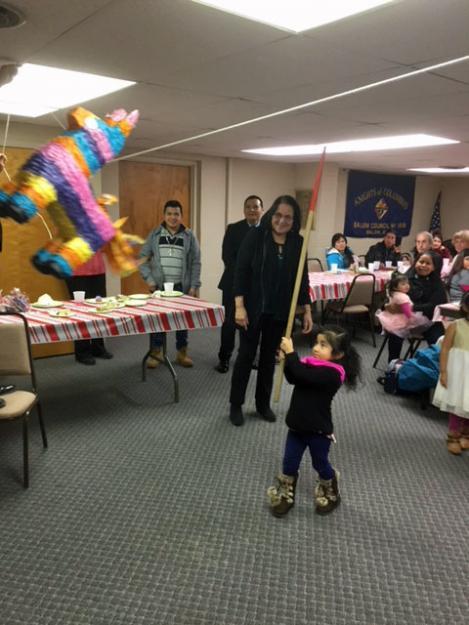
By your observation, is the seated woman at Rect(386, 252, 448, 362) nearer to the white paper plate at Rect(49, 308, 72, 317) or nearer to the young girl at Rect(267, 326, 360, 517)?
the young girl at Rect(267, 326, 360, 517)

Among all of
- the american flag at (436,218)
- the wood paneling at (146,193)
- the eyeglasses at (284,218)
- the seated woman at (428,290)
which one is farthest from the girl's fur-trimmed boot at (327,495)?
the american flag at (436,218)

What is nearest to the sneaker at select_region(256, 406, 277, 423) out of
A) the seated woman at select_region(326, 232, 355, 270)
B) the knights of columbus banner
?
the seated woman at select_region(326, 232, 355, 270)

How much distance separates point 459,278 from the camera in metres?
4.03

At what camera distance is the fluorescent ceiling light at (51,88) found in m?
2.20

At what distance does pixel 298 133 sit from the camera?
3.72m

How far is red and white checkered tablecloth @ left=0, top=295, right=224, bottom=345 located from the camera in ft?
8.84

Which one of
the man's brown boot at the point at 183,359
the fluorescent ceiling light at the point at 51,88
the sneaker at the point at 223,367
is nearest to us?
the fluorescent ceiling light at the point at 51,88

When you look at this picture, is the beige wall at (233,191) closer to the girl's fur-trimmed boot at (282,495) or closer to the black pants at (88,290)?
the black pants at (88,290)

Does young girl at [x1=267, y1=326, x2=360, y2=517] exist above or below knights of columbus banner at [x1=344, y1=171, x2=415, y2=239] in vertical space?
below

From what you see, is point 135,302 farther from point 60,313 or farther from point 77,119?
point 77,119

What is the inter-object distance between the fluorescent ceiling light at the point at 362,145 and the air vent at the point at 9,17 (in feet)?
8.42

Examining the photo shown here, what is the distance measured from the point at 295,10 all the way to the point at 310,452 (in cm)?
166

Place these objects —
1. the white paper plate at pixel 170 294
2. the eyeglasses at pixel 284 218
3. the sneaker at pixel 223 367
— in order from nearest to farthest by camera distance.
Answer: the eyeglasses at pixel 284 218
the white paper plate at pixel 170 294
the sneaker at pixel 223 367

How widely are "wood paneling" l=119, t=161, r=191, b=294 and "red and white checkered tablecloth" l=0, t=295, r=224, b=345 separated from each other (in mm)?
2030
